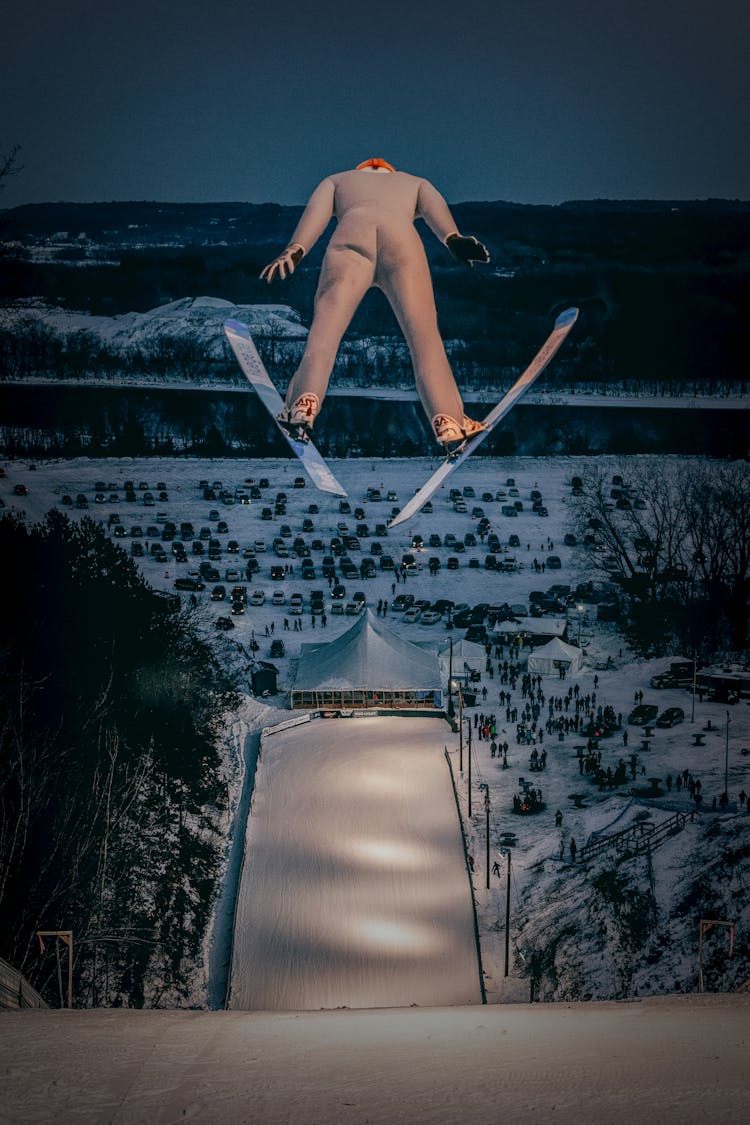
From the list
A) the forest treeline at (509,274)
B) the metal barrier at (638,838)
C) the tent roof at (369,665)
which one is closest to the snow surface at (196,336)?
the forest treeline at (509,274)

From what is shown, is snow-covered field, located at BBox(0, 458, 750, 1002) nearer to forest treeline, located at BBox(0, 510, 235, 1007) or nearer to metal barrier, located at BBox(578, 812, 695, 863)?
metal barrier, located at BBox(578, 812, 695, 863)

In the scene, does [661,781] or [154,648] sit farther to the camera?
[154,648]

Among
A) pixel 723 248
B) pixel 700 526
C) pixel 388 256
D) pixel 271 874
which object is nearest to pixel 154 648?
pixel 271 874

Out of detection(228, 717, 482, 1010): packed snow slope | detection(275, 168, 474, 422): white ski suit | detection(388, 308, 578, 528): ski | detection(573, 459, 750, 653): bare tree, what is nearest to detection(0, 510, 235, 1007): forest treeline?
detection(228, 717, 482, 1010): packed snow slope

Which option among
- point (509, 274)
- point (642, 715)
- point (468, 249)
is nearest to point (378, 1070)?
point (468, 249)

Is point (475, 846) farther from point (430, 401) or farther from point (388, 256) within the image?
point (388, 256)

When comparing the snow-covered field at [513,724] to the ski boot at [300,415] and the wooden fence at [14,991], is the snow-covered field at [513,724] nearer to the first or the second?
Answer: the wooden fence at [14,991]
